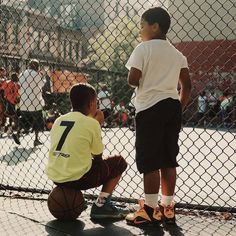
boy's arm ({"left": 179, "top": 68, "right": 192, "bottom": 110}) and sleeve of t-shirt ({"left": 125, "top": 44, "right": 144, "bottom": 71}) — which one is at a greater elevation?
sleeve of t-shirt ({"left": 125, "top": 44, "right": 144, "bottom": 71})

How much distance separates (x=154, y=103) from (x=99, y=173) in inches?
26.7

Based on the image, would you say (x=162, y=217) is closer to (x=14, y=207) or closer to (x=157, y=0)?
(x=14, y=207)

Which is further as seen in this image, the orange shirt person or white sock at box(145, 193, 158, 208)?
the orange shirt person

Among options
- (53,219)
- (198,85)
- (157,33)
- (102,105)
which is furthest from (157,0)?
(198,85)

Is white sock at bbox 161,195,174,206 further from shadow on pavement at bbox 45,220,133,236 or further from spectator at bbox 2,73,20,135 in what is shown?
spectator at bbox 2,73,20,135

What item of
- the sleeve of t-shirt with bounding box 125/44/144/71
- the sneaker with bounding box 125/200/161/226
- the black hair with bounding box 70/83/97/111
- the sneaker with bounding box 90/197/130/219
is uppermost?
the sleeve of t-shirt with bounding box 125/44/144/71

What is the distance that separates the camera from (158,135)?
10.4 ft

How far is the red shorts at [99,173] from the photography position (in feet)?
10.9

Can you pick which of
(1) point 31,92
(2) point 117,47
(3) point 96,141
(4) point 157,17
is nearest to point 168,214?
(3) point 96,141

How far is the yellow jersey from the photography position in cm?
329

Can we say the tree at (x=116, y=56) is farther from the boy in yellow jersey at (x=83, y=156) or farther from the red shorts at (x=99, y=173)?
the red shorts at (x=99, y=173)

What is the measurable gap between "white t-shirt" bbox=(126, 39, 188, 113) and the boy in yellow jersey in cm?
41

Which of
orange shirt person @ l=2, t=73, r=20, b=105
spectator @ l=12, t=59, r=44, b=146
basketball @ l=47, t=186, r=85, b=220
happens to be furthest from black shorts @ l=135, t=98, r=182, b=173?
orange shirt person @ l=2, t=73, r=20, b=105

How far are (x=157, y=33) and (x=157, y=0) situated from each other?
1298 millimetres
